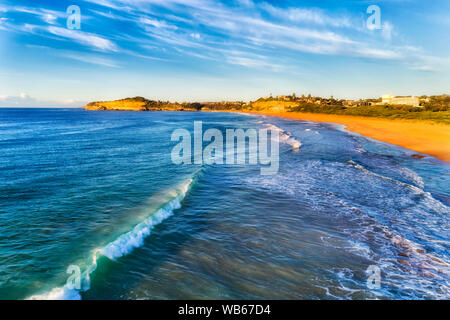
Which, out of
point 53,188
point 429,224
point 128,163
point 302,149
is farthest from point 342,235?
point 302,149

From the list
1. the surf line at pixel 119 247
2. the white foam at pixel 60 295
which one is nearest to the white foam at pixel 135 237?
the surf line at pixel 119 247

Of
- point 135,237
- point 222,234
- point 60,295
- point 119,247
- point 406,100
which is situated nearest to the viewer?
point 60,295

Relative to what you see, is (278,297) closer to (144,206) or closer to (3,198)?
(144,206)

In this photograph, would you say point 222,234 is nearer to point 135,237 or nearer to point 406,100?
point 135,237

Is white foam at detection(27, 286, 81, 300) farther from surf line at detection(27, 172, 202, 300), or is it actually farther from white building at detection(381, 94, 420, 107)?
white building at detection(381, 94, 420, 107)

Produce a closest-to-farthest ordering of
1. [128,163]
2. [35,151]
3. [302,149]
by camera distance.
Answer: [128,163] < [35,151] < [302,149]

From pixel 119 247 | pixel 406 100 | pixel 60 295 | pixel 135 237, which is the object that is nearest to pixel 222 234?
pixel 135 237

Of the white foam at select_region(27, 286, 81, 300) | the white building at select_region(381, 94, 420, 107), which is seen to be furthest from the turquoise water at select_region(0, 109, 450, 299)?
the white building at select_region(381, 94, 420, 107)
